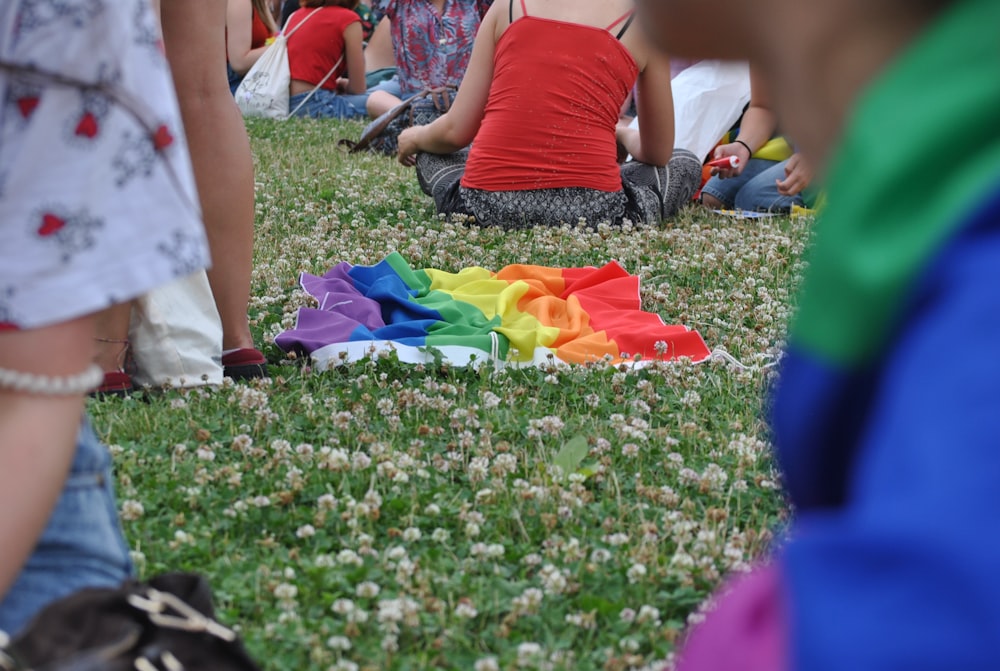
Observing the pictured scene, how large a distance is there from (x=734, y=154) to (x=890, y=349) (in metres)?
6.50

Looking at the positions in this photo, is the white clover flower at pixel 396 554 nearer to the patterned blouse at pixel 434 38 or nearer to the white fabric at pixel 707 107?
the white fabric at pixel 707 107

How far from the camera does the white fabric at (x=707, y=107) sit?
7.14 m

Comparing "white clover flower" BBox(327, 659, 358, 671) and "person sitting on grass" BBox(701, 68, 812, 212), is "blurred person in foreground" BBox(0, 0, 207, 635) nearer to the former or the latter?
"white clover flower" BBox(327, 659, 358, 671)

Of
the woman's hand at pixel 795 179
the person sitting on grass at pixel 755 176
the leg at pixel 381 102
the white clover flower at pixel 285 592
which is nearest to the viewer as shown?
the white clover flower at pixel 285 592

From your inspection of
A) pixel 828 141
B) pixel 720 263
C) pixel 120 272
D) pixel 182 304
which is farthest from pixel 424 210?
pixel 828 141

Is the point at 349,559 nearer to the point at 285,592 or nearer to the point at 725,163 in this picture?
the point at 285,592

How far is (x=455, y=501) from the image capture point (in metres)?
2.48

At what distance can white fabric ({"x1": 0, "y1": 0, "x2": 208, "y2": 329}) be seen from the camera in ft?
3.85

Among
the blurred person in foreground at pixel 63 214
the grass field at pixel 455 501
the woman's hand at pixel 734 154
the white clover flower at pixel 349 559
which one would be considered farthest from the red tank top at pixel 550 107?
the blurred person in foreground at pixel 63 214

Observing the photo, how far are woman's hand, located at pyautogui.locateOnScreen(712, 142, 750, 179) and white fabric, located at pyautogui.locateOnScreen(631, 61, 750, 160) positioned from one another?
0.24 m

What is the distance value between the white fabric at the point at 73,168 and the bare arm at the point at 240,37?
10403 millimetres

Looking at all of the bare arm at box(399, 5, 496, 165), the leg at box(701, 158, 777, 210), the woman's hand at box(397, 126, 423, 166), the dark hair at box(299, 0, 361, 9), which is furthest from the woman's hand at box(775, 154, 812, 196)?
the dark hair at box(299, 0, 361, 9)

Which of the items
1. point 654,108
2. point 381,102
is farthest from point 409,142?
point 381,102

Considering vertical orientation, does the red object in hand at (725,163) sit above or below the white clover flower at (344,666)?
below
